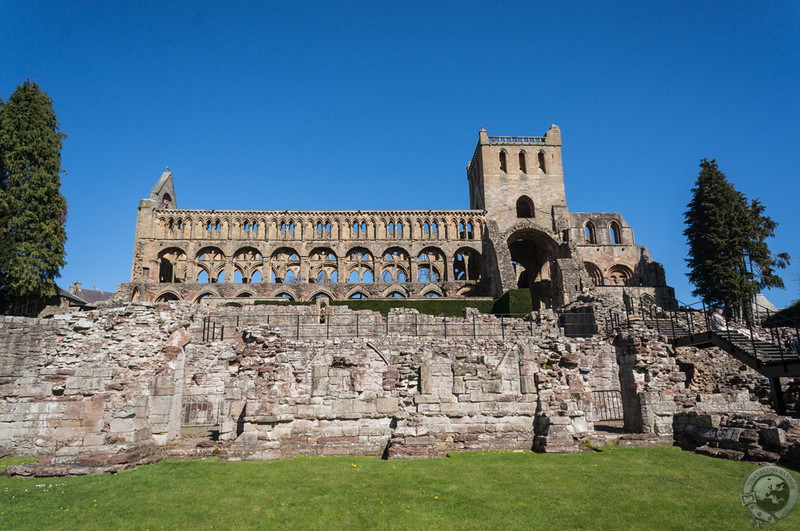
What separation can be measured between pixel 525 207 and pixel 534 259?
20.7 ft

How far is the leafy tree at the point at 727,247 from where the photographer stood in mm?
36406

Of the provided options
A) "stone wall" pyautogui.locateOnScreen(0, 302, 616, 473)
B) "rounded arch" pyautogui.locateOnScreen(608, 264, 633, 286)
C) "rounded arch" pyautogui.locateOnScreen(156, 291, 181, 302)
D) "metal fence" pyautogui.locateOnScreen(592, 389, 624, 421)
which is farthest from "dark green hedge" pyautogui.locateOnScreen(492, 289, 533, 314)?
"rounded arch" pyautogui.locateOnScreen(156, 291, 181, 302)

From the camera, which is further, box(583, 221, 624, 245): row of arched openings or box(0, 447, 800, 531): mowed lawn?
box(583, 221, 624, 245): row of arched openings

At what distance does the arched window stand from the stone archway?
3317 mm

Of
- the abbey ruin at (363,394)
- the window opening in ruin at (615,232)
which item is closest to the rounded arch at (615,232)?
the window opening in ruin at (615,232)

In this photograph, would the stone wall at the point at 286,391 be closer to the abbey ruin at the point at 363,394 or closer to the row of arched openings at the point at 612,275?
the abbey ruin at the point at 363,394

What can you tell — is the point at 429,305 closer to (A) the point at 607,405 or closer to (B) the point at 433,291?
(B) the point at 433,291

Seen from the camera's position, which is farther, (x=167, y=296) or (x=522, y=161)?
(x=522, y=161)

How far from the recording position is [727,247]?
37656mm

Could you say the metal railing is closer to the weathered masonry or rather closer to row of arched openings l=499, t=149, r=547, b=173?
the weathered masonry

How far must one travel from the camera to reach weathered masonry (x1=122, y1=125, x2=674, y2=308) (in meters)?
50.6

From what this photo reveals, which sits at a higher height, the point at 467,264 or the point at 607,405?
the point at 467,264

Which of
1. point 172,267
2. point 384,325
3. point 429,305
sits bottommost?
point 384,325

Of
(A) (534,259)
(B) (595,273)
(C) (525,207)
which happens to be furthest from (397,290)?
(B) (595,273)
